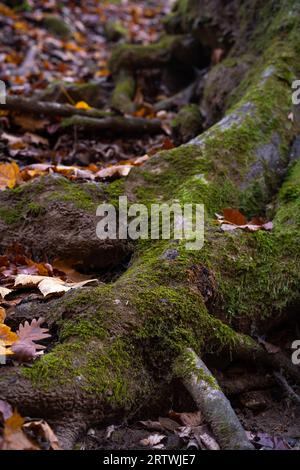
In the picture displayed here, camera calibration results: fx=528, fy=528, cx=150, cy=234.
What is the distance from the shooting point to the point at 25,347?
2088 mm

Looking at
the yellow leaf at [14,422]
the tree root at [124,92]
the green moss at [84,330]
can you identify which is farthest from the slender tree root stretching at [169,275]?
the tree root at [124,92]

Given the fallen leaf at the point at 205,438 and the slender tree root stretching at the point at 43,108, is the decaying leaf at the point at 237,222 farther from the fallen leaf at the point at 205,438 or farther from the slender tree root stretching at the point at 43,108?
the slender tree root stretching at the point at 43,108

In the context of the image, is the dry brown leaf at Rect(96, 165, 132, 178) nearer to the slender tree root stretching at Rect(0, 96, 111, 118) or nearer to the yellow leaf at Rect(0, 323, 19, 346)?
the yellow leaf at Rect(0, 323, 19, 346)

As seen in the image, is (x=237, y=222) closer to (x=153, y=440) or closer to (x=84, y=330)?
(x=84, y=330)

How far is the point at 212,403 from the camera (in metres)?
2.10

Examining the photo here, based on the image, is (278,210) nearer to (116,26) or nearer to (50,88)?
(50,88)

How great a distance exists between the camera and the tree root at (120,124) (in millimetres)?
5067

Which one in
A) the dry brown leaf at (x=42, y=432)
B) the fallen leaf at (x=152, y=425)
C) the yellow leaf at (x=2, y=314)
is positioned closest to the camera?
the dry brown leaf at (x=42, y=432)

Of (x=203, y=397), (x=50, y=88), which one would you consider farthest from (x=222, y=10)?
(x=203, y=397)

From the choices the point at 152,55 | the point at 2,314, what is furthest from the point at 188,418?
the point at 152,55

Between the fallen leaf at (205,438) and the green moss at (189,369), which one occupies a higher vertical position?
the green moss at (189,369)

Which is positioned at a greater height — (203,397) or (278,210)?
(278,210)

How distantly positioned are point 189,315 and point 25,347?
0.76m

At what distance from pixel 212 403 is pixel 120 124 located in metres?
3.60
